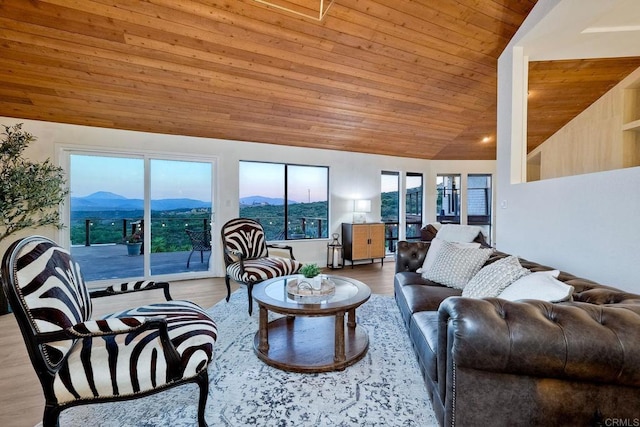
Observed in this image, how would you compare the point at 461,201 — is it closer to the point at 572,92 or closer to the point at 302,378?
the point at 572,92

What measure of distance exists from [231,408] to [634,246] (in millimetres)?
2602

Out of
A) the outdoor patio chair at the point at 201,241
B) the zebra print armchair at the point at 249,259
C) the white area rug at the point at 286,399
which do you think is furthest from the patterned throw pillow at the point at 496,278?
the outdoor patio chair at the point at 201,241

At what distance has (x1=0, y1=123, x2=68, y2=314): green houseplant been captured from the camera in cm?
313

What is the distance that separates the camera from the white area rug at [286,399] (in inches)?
63.9

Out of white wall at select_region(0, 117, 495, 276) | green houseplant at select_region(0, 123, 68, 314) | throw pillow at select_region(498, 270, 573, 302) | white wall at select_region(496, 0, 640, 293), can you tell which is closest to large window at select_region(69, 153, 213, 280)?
white wall at select_region(0, 117, 495, 276)

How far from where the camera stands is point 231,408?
1719 mm

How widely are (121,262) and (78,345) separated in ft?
11.9

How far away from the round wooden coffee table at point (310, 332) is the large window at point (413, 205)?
4.66 meters

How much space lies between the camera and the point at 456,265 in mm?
2594

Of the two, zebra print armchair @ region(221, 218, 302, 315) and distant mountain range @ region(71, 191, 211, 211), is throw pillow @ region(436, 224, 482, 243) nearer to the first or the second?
zebra print armchair @ region(221, 218, 302, 315)

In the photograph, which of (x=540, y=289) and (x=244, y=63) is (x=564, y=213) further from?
(x=244, y=63)

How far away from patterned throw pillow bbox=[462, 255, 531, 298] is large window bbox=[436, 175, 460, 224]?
556 centimetres

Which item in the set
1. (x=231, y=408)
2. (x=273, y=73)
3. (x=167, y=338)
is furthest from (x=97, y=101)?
(x=231, y=408)

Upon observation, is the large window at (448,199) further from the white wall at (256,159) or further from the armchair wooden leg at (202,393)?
the armchair wooden leg at (202,393)
